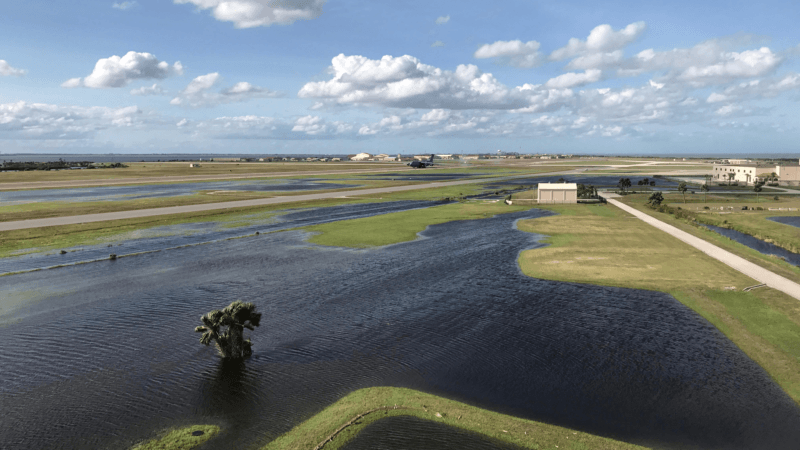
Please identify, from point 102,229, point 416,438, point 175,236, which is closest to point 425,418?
point 416,438

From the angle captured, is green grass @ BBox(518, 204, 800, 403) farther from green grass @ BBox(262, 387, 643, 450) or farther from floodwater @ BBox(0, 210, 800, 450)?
green grass @ BBox(262, 387, 643, 450)

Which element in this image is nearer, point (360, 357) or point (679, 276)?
point (360, 357)

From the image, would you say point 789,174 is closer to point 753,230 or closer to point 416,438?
point 753,230

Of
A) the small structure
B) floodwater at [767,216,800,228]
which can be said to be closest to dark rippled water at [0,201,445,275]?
the small structure

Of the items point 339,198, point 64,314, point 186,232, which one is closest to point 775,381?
point 64,314

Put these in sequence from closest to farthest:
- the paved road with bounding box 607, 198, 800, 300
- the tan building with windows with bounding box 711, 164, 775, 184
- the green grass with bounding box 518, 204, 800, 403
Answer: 1. the green grass with bounding box 518, 204, 800, 403
2. the paved road with bounding box 607, 198, 800, 300
3. the tan building with windows with bounding box 711, 164, 775, 184

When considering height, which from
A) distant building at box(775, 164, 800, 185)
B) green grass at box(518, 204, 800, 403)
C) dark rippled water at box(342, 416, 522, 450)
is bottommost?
dark rippled water at box(342, 416, 522, 450)

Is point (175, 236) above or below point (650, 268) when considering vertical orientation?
above
